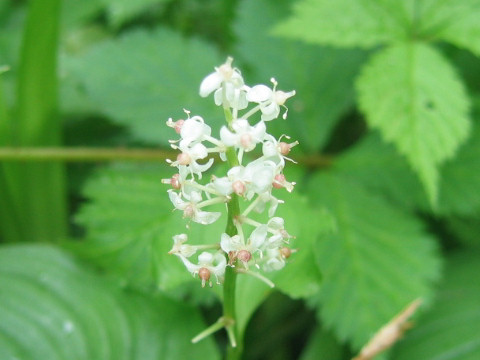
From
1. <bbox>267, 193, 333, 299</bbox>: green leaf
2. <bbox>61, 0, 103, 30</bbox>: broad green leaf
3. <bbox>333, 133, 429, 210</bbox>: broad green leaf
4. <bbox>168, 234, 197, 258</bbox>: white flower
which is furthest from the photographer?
<bbox>61, 0, 103, 30</bbox>: broad green leaf

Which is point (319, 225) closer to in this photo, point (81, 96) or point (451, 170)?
point (451, 170)

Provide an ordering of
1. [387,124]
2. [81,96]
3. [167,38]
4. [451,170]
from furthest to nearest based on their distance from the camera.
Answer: [81,96], [167,38], [451,170], [387,124]

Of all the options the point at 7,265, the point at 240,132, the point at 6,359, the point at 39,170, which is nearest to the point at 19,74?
the point at 39,170

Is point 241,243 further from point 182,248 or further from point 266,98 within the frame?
point 266,98

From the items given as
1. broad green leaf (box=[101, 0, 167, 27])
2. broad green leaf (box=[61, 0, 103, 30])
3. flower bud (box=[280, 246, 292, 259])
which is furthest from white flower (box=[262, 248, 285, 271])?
broad green leaf (box=[61, 0, 103, 30])

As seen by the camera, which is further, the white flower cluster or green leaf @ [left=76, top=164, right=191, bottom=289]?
green leaf @ [left=76, top=164, right=191, bottom=289]

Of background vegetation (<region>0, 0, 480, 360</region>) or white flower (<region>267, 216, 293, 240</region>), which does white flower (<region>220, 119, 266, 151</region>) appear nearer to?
white flower (<region>267, 216, 293, 240</region>)

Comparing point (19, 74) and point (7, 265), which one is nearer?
point (7, 265)
